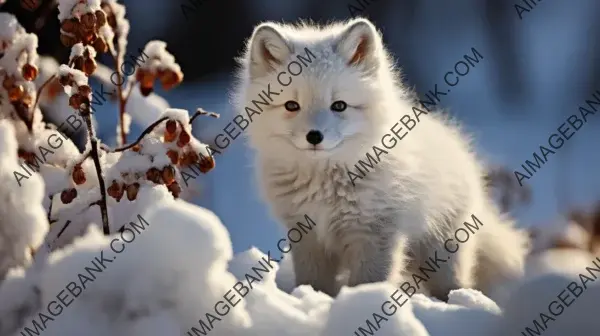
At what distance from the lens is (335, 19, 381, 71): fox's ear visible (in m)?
2.15

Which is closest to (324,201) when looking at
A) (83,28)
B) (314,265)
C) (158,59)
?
(314,265)

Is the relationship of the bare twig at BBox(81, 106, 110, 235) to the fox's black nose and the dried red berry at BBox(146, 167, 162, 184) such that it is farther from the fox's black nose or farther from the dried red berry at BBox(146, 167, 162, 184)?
the fox's black nose

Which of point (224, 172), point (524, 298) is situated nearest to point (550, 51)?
point (224, 172)

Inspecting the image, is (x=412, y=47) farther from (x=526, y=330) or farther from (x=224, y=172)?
(x=526, y=330)

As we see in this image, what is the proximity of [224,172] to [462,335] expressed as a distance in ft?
9.48

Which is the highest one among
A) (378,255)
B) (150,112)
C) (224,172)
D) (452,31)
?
(452,31)

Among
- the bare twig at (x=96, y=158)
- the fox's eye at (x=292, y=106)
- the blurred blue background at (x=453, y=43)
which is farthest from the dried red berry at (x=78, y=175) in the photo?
the blurred blue background at (x=453, y=43)

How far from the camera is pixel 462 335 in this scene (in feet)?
3.86

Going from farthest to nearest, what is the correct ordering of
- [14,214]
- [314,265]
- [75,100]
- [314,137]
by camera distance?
[314,265]
[314,137]
[75,100]
[14,214]

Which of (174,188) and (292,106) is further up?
(292,106)

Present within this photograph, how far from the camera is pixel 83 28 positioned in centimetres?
185

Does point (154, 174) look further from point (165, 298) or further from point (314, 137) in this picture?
point (165, 298)

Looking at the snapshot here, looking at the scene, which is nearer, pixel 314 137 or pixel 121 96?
pixel 314 137

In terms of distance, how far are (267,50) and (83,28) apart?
0.55 meters
